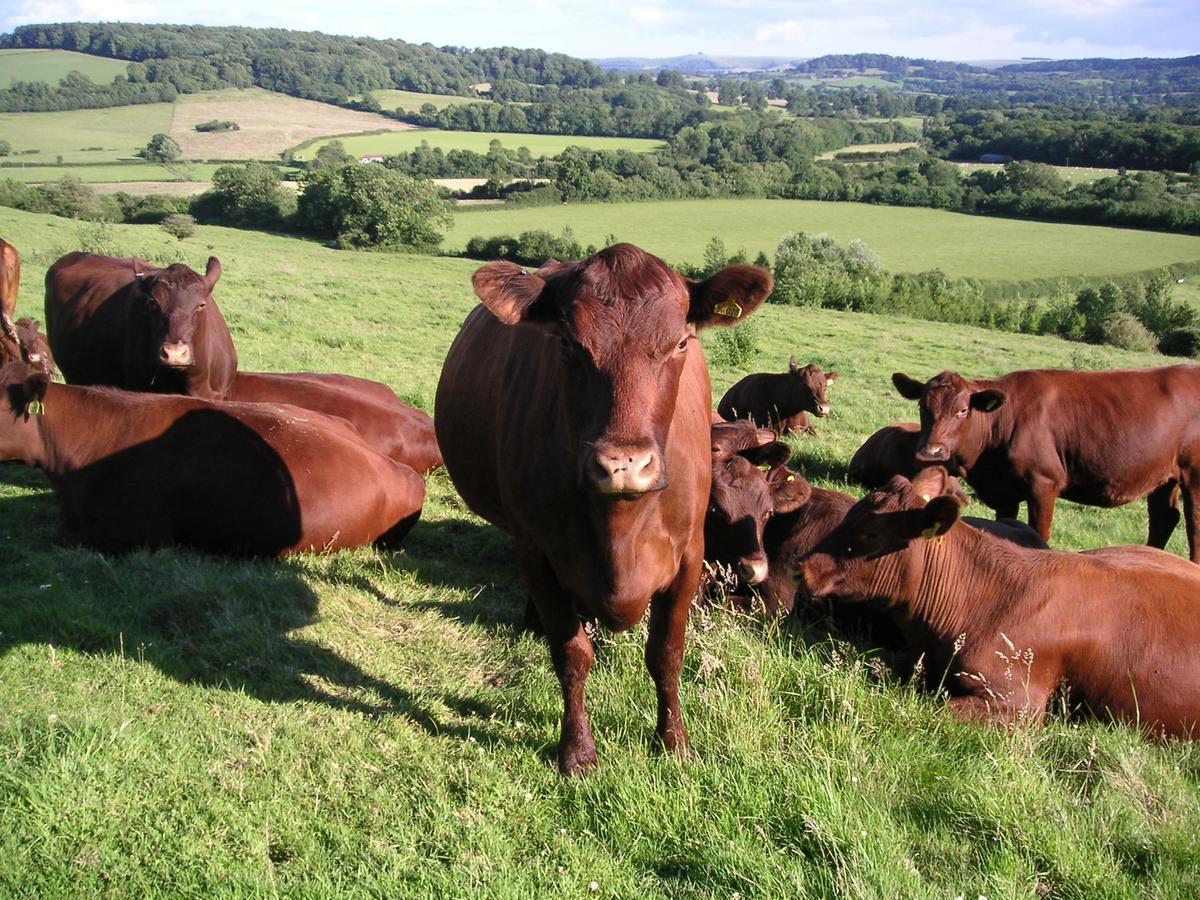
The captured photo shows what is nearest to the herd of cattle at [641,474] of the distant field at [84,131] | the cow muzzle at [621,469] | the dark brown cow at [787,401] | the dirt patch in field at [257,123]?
the cow muzzle at [621,469]

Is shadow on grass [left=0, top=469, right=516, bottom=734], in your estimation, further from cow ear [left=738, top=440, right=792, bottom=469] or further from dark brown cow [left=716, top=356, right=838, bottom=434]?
dark brown cow [left=716, top=356, right=838, bottom=434]

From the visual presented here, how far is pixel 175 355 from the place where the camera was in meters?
8.56

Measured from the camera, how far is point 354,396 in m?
9.28

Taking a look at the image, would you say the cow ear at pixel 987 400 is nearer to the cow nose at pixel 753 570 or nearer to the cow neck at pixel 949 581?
the cow neck at pixel 949 581

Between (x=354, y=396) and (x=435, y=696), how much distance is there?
5.26m

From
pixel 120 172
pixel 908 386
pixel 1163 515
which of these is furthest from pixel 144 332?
pixel 120 172

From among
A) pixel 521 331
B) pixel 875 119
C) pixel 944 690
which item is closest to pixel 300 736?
pixel 521 331

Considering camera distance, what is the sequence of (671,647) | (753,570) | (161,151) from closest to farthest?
(671,647), (753,570), (161,151)

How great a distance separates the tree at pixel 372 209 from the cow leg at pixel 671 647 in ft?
180

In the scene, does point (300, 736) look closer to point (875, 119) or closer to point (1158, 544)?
point (1158, 544)

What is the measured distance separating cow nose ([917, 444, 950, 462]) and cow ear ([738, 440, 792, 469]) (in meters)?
2.22

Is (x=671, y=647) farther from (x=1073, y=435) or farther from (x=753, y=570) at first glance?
(x=1073, y=435)

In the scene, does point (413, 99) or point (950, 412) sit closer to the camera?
point (950, 412)

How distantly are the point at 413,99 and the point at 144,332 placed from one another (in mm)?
144451
